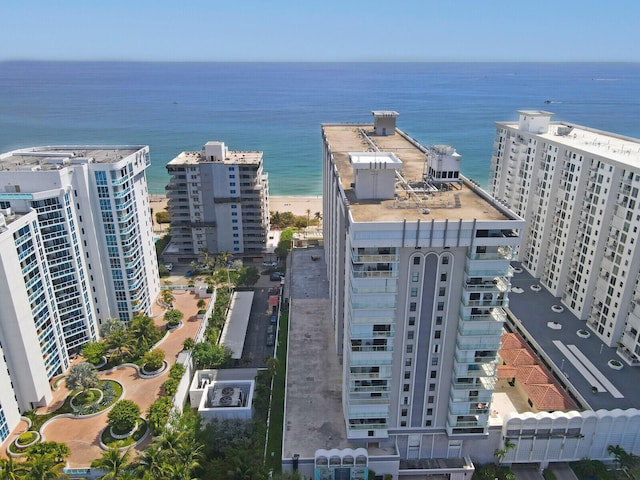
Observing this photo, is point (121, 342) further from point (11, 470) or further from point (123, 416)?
point (11, 470)

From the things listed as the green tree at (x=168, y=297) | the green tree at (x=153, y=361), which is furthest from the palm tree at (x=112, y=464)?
the green tree at (x=168, y=297)

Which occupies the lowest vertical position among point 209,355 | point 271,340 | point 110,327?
point 271,340

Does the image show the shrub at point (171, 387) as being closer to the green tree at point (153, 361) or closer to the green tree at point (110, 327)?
the green tree at point (153, 361)

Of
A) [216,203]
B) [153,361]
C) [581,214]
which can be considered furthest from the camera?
[216,203]

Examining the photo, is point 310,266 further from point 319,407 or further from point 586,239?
point 586,239

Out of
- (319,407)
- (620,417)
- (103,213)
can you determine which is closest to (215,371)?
(319,407)

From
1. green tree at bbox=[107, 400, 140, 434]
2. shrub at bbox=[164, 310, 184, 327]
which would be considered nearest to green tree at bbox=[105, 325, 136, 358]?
shrub at bbox=[164, 310, 184, 327]

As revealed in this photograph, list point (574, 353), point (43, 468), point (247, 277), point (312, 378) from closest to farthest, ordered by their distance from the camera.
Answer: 1. point (43, 468)
2. point (312, 378)
3. point (574, 353)
4. point (247, 277)

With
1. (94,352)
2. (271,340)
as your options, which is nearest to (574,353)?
(271,340)
